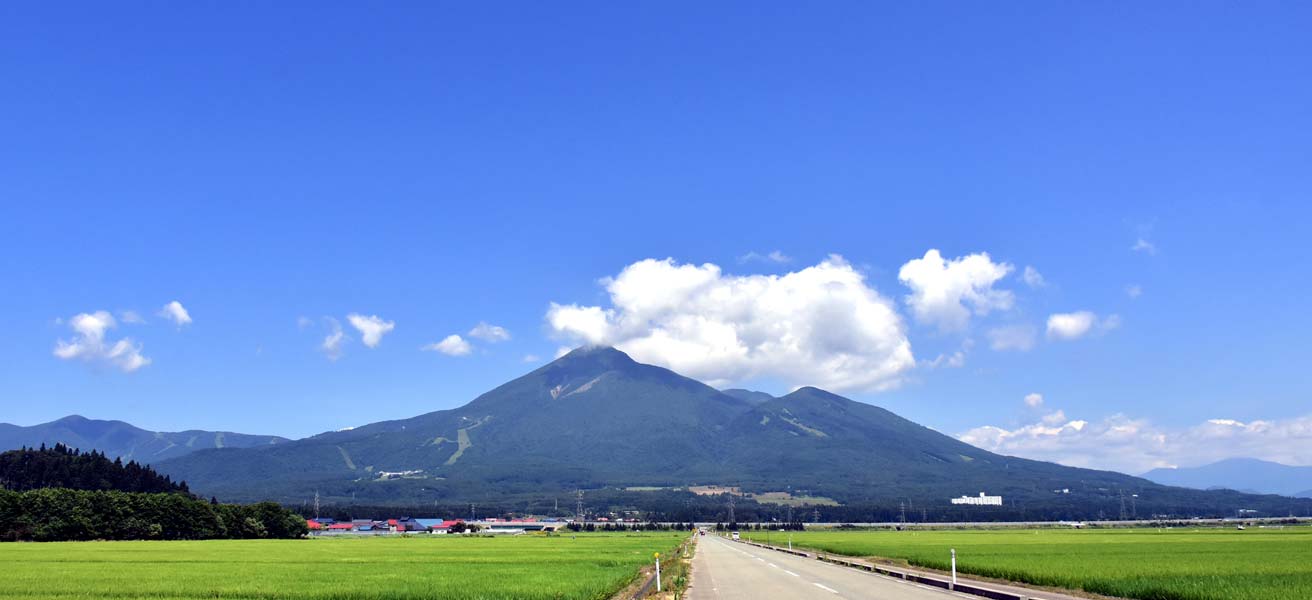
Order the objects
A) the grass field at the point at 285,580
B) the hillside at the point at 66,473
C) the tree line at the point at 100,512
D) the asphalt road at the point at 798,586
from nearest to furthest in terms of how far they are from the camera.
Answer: the asphalt road at the point at 798,586
the grass field at the point at 285,580
the tree line at the point at 100,512
the hillside at the point at 66,473

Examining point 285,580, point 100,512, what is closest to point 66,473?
point 100,512

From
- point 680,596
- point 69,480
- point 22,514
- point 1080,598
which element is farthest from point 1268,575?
point 69,480

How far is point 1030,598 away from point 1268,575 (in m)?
14.2

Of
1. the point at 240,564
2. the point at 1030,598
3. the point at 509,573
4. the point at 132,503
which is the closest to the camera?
the point at 1030,598

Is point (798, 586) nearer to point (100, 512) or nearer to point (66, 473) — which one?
point (100, 512)

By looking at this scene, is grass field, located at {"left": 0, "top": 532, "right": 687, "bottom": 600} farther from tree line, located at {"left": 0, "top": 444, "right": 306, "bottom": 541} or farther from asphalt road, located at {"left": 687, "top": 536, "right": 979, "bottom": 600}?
tree line, located at {"left": 0, "top": 444, "right": 306, "bottom": 541}

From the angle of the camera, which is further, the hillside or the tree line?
the hillside

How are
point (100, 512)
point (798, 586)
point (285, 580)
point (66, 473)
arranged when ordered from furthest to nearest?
point (66, 473) < point (100, 512) < point (285, 580) < point (798, 586)

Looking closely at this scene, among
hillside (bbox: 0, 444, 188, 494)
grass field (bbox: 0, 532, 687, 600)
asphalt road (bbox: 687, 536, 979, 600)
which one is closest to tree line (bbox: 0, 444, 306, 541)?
hillside (bbox: 0, 444, 188, 494)

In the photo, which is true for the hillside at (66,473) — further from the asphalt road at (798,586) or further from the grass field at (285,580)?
the asphalt road at (798,586)

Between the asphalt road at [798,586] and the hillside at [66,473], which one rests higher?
the hillside at [66,473]

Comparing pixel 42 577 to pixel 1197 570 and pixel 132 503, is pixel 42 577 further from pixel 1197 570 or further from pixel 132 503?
pixel 132 503

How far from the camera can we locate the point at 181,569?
Result: 42.1 meters

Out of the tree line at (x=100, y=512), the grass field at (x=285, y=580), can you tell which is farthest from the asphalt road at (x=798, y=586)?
the tree line at (x=100, y=512)
